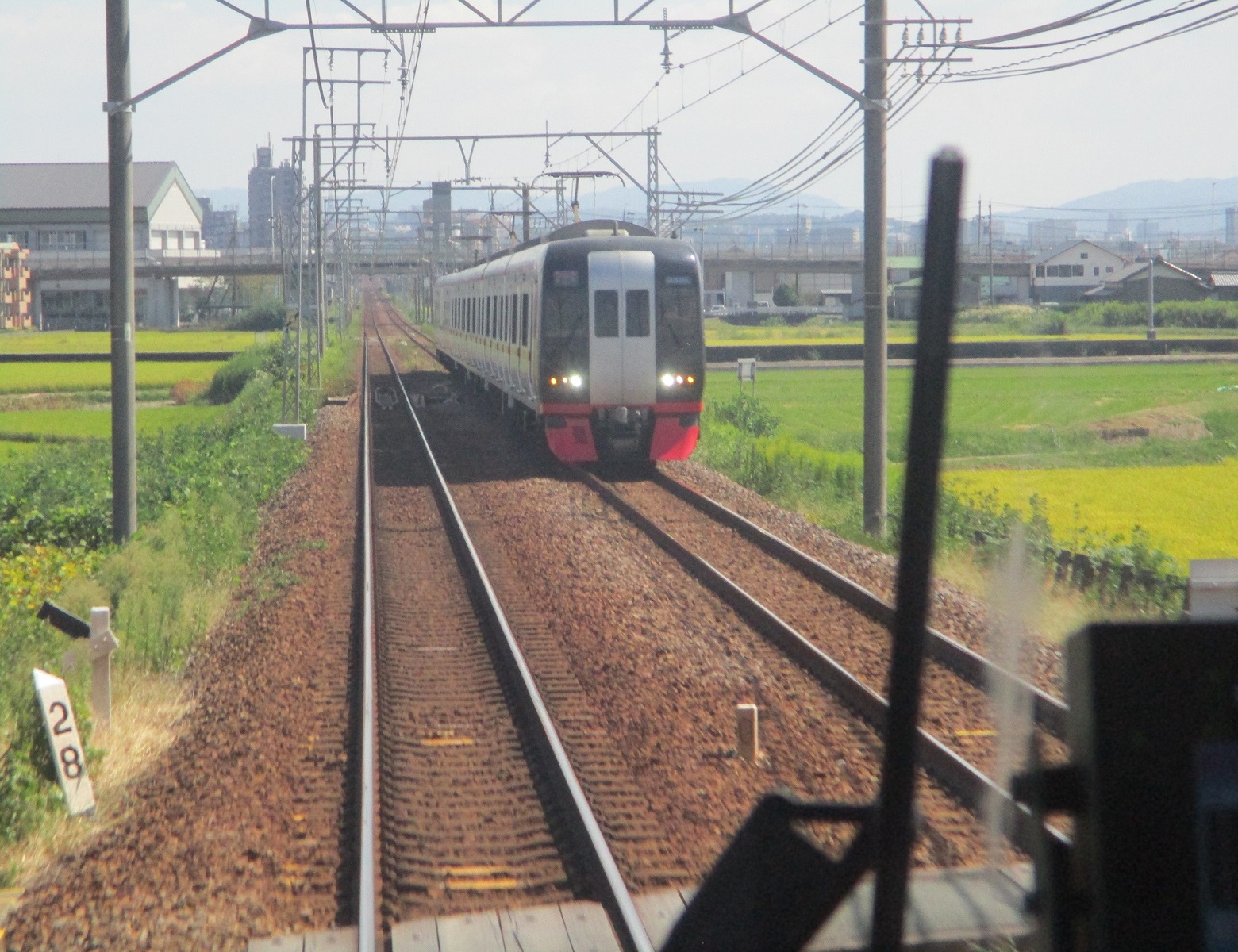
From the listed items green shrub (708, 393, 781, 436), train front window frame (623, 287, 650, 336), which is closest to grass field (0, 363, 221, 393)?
green shrub (708, 393, 781, 436)

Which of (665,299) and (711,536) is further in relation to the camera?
(665,299)

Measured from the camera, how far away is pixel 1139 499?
1692 centimetres

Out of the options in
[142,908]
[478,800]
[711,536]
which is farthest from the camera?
[711,536]

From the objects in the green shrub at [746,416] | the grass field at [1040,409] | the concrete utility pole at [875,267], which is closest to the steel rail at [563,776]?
the concrete utility pole at [875,267]

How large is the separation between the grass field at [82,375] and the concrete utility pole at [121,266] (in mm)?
27447

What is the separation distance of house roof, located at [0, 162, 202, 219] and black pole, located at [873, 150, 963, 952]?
75.1 meters

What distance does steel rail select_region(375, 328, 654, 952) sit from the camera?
4465 millimetres

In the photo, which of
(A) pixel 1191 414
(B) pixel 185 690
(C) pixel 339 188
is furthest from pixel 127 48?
(C) pixel 339 188

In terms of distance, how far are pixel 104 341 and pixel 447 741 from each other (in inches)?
2026

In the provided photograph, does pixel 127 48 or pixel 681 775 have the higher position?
pixel 127 48

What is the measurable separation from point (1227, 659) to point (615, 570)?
993 centimetres

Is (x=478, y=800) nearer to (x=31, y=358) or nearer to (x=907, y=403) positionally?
(x=907, y=403)

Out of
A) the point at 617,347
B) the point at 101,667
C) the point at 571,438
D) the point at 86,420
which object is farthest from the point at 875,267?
the point at 86,420

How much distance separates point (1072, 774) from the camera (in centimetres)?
115
